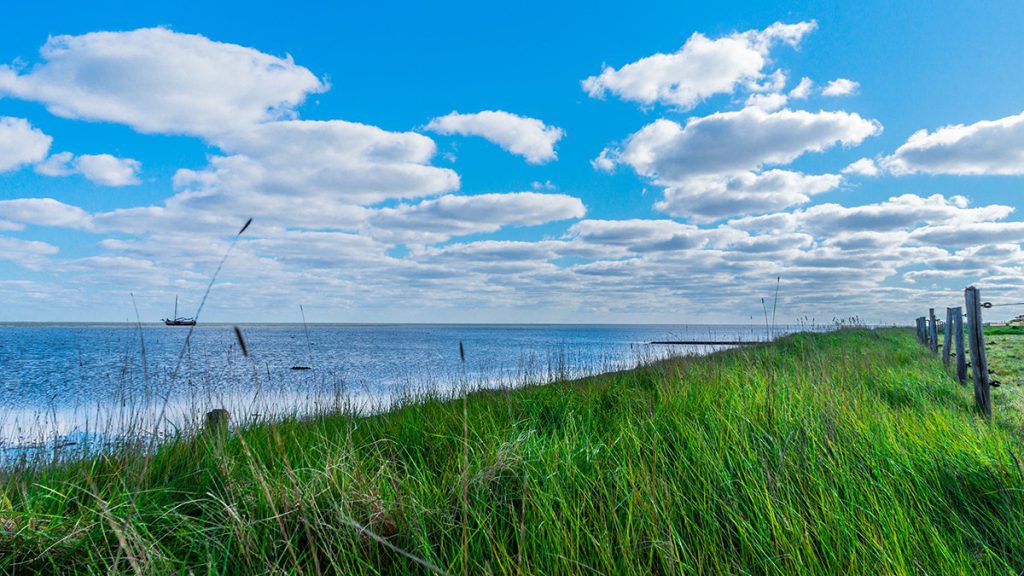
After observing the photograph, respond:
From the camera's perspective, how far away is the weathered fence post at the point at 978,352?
689 centimetres

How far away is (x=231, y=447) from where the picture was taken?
15.7ft

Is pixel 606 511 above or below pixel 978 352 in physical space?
below

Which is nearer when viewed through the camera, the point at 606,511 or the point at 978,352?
the point at 606,511

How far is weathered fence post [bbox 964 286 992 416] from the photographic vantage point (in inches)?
271

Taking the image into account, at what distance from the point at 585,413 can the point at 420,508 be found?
9.61 ft

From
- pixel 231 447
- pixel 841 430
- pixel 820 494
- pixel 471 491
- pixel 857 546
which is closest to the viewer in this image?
pixel 857 546

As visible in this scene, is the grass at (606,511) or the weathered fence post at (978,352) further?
the weathered fence post at (978,352)

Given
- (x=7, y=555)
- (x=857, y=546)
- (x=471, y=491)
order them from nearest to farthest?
(x=857, y=546) → (x=7, y=555) → (x=471, y=491)

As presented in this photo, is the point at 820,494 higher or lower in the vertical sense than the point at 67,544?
higher

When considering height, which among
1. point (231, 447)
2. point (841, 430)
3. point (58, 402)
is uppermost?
point (841, 430)

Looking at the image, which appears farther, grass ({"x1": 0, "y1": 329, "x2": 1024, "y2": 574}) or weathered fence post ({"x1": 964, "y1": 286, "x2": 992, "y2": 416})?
weathered fence post ({"x1": 964, "y1": 286, "x2": 992, "y2": 416})

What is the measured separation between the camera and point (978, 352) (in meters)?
7.17

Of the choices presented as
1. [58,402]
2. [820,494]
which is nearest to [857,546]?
[820,494]

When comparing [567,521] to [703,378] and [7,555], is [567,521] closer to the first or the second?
[7,555]
